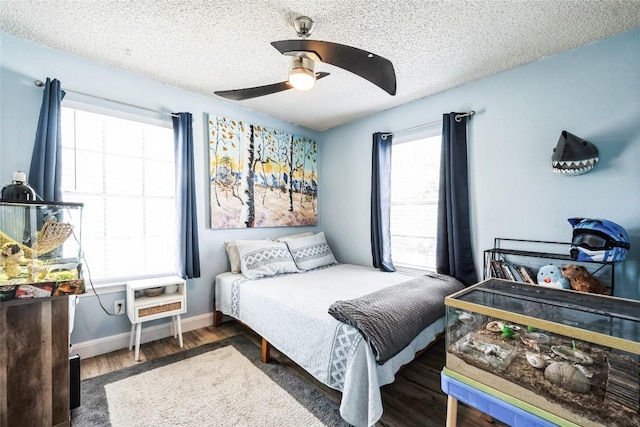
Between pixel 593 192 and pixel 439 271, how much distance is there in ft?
4.24

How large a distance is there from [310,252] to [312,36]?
89.1 inches

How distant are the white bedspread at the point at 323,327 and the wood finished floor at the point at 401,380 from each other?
24 centimetres

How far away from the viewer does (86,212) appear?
221cm

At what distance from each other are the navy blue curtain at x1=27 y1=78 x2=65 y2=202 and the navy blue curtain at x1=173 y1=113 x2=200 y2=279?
0.83 m

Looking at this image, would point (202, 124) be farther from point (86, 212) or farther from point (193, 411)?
point (193, 411)

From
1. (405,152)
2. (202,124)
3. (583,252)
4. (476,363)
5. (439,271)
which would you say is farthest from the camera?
(405,152)

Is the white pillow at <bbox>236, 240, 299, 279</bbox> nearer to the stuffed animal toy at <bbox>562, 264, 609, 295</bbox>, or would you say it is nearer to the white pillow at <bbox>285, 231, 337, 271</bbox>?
the white pillow at <bbox>285, 231, 337, 271</bbox>

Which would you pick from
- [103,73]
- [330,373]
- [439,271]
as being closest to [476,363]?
[330,373]

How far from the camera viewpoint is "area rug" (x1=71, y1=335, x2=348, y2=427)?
1.54 m

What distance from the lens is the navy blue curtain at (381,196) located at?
10.0ft

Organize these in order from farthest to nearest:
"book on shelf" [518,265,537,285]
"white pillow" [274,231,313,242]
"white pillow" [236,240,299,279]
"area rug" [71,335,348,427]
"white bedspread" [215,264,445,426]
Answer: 1. "white pillow" [274,231,313,242]
2. "white pillow" [236,240,299,279]
3. "book on shelf" [518,265,537,285]
4. "area rug" [71,335,348,427]
5. "white bedspread" [215,264,445,426]

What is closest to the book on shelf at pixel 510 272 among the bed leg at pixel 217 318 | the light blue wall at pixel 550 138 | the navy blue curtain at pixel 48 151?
the light blue wall at pixel 550 138

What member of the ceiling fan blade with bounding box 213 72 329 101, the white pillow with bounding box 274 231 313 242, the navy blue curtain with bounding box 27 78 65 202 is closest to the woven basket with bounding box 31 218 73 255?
the navy blue curtain with bounding box 27 78 65 202

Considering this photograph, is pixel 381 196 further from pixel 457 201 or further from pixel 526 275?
pixel 526 275
